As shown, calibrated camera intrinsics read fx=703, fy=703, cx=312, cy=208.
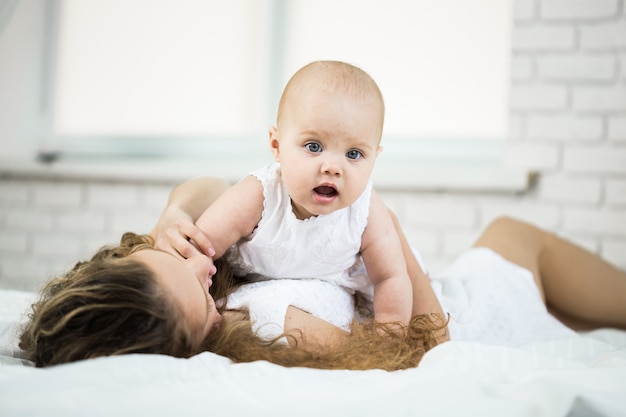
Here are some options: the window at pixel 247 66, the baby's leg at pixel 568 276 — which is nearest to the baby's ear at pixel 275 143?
the baby's leg at pixel 568 276

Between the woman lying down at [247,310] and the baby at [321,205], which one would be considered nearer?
the woman lying down at [247,310]

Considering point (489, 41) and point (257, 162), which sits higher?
point (489, 41)

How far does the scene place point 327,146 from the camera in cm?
110

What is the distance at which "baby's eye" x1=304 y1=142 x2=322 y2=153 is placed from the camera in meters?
1.11

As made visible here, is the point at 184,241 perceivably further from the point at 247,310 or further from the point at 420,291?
the point at 420,291

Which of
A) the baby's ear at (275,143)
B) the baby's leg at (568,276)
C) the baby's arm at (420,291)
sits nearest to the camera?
the baby's ear at (275,143)

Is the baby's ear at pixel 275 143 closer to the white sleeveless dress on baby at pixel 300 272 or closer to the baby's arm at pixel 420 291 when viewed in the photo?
the white sleeveless dress on baby at pixel 300 272

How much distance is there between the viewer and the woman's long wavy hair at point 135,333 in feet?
2.91

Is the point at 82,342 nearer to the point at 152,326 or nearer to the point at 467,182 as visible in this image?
the point at 152,326

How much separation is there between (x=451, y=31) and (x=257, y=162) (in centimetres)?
86

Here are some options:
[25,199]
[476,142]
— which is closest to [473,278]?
[476,142]

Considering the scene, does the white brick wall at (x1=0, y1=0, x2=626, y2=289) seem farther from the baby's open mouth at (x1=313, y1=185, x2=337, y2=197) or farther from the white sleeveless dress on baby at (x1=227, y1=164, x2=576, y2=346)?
the baby's open mouth at (x1=313, y1=185, x2=337, y2=197)

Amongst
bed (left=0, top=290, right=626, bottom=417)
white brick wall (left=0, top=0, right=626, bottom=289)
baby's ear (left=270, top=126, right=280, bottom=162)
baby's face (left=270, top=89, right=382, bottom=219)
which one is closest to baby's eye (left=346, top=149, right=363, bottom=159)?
baby's face (left=270, top=89, right=382, bottom=219)

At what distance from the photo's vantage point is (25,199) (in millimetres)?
2941
